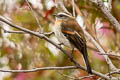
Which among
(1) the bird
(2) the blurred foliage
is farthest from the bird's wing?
(2) the blurred foliage

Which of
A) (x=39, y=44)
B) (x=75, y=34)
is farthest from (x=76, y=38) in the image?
(x=39, y=44)

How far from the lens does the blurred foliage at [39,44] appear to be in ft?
15.7

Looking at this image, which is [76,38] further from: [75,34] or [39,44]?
[39,44]

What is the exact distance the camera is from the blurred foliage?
15.7ft

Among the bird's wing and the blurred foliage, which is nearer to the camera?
the bird's wing

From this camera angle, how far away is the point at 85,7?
16.5ft

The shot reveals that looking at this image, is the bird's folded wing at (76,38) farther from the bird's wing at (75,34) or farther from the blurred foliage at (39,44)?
the blurred foliage at (39,44)

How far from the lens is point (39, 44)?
5105 millimetres

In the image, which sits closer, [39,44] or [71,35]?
[71,35]

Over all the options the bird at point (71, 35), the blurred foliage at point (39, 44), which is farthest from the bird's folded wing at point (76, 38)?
the blurred foliage at point (39, 44)

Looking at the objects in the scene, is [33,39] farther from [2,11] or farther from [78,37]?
[78,37]

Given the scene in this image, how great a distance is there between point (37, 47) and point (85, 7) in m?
0.89

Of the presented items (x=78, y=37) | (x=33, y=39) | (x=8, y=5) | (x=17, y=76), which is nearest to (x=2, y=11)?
(x=8, y=5)

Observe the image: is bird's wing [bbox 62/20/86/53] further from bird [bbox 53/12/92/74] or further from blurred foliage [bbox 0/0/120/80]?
blurred foliage [bbox 0/0/120/80]
